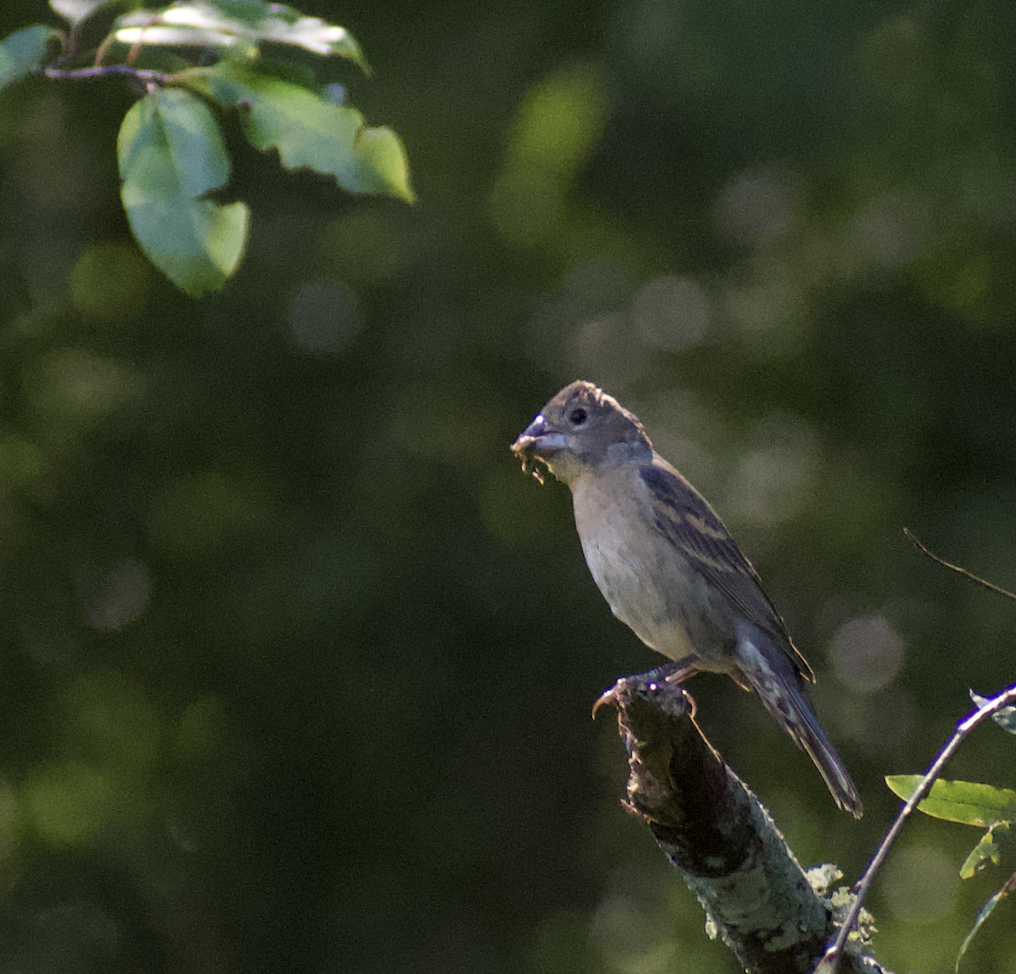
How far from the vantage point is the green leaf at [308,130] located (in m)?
2.01

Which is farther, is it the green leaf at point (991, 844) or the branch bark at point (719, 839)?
the branch bark at point (719, 839)

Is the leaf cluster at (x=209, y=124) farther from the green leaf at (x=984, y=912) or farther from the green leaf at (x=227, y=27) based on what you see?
the green leaf at (x=984, y=912)

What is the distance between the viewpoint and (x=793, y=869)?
11.1 ft

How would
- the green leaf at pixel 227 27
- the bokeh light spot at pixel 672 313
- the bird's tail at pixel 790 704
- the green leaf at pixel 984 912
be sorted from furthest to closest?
the bokeh light spot at pixel 672 313, the bird's tail at pixel 790 704, the green leaf at pixel 227 27, the green leaf at pixel 984 912

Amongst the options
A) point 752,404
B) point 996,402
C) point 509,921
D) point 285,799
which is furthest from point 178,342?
point 996,402

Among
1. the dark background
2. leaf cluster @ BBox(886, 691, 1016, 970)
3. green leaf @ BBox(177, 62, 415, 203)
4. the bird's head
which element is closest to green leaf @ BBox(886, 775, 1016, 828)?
leaf cluster @ BBox(886, 691, 1016, 970)

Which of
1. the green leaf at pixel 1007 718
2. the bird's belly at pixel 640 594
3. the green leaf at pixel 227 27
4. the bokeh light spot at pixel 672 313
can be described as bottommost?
the bokeh light spot at pixel 672 313

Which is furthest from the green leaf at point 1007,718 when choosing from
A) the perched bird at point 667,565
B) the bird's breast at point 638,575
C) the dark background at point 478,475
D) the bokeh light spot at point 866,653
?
the bokeh light spot at point 866,653

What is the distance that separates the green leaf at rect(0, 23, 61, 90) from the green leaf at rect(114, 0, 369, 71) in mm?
150

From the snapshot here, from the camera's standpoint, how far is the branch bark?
125 inches

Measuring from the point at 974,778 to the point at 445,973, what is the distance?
2952mm

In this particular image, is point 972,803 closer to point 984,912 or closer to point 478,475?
point 984,912

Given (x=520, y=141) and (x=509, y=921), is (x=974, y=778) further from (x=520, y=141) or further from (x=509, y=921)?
(x=520, y=141)

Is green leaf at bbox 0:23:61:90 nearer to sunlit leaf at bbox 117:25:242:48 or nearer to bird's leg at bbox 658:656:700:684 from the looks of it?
sunlit leaf at bbox 117:25:242:48
